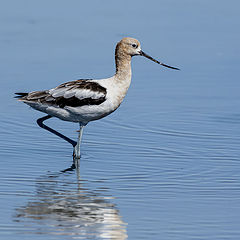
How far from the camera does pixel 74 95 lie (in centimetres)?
1067

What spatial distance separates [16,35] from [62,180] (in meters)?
7.96

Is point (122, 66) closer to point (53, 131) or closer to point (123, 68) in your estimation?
point (123, 68)

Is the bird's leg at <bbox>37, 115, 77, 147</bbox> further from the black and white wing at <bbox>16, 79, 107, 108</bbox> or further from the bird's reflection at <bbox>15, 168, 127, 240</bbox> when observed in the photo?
the bird's reflection at <bbox>15, 168, 127, 240</bbox>

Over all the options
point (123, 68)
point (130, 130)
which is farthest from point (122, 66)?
point (130, 130)

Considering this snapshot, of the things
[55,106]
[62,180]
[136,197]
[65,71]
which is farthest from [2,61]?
[136,197]

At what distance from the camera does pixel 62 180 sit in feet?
31.7

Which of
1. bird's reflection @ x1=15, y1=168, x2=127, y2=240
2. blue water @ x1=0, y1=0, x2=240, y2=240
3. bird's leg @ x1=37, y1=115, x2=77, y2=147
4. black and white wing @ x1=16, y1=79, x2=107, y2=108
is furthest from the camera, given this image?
bird's leg @ x1=37, y1=115, x2=77, y2=147

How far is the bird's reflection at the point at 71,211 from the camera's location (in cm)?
775

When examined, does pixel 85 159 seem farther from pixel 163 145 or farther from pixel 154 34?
pixel 154 34

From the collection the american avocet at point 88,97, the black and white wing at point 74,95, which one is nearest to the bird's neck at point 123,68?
the american avocet at point 88,97

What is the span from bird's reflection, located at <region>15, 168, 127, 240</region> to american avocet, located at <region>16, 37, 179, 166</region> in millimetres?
1269

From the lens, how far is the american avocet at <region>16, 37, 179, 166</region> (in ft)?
34.6

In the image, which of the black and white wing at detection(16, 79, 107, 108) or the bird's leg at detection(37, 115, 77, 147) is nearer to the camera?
the black and white wing at detection(16, 79, 107, 108)

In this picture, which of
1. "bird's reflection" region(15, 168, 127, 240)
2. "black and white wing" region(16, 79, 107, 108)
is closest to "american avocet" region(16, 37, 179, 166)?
"black and white wing" region(16, 79, 107, 108)
